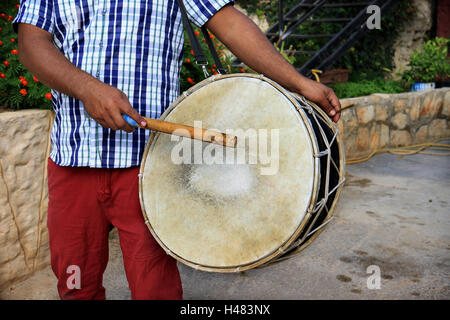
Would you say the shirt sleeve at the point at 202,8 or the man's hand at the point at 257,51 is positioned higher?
the shirt sleeve at the point at 202,8

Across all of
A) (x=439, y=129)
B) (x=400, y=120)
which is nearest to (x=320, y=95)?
(x=400, y=120)

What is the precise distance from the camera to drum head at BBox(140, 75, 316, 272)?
4.46 feet

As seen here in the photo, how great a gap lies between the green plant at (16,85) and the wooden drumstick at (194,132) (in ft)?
4.85

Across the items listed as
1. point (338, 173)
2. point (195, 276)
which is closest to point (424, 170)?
point (195, 276)

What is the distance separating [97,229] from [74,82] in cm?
53

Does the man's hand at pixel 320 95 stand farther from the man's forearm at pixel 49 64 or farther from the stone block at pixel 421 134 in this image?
the stone block at pixel 421 134

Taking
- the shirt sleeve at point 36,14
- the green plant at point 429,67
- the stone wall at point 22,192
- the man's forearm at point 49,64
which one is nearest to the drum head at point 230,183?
the man's forearm at point 49,64

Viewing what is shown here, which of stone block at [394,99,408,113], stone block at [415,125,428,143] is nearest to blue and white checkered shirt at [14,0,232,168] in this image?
stone block at [394,99,408,113]

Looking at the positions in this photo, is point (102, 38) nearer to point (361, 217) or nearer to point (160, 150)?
point (160, 150)

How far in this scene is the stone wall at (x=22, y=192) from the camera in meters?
2.38

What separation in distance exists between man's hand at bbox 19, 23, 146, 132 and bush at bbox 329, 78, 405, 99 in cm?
499

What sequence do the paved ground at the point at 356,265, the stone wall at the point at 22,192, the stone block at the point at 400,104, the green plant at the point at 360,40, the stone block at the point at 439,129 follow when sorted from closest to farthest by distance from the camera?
the stone wall at the point at 22,192, the paved ground at the point at 356,265, the stone block at the point at 400,104, the stone block at the point at 439,129, the green plant at the point at 360,40
